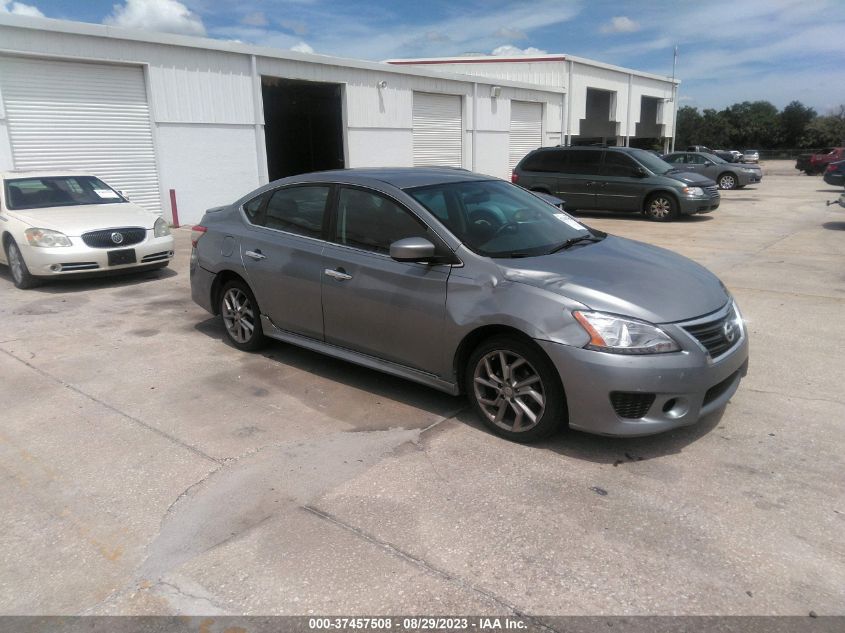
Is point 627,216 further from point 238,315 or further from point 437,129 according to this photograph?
point 238,315

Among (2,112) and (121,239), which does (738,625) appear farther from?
(2,112)

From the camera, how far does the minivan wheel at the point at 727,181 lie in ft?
81.8

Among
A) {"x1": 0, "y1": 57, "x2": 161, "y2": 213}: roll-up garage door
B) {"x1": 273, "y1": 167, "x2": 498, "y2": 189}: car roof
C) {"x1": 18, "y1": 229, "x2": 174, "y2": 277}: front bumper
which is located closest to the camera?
{"x1": 273, "y1": 167, "x2": 498, "y2": 189}: car roof

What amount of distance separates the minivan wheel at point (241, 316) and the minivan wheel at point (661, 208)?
12093 mm

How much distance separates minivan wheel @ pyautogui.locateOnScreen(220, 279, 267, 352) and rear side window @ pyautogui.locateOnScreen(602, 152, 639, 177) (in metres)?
12.0

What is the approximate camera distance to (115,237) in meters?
8.48

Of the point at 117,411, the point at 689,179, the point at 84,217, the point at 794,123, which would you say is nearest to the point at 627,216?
the point at 689,179

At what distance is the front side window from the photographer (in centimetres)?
444

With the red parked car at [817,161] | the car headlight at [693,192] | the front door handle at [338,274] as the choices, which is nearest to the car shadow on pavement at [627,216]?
the car headlight at [693,192]

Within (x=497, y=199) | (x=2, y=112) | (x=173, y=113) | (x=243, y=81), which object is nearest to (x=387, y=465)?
(x=497, y=199)

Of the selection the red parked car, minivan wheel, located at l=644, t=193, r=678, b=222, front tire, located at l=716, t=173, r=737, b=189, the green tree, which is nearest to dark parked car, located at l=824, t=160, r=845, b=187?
minivan wheel, located at l=644, t=193, r=678, b=222

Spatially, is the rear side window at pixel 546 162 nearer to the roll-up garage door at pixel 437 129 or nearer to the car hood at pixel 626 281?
the roll-up garage door at pixel 437 129

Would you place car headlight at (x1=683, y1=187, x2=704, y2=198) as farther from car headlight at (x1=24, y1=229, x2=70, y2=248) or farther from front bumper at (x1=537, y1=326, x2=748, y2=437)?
car headlight at (x1=24, y1=229, x2=70, y2=248)

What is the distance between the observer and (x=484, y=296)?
155 inches
